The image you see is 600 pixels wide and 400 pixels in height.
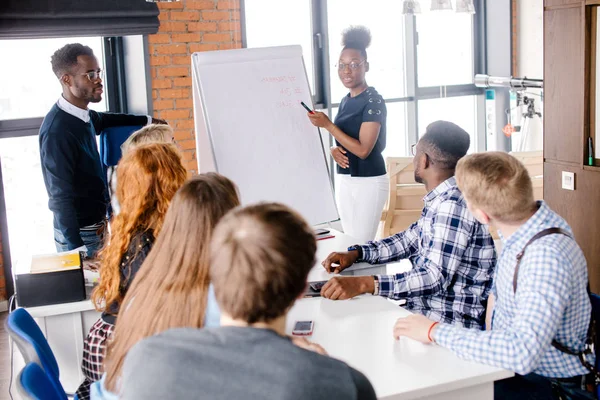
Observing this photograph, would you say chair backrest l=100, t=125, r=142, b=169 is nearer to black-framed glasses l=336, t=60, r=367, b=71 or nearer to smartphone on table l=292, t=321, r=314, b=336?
black-framed glasses l=336, t=60, r=367, b=71

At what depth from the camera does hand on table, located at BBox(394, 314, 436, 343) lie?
198 cm

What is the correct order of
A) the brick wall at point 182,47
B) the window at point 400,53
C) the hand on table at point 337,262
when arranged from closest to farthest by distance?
the hand on table at point 337,262 → the brick wall at point 182,47 → the window at point 400,53

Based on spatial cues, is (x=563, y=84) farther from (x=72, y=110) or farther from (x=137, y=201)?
(x=137, y=201)

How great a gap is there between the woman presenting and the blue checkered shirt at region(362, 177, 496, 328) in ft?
4.30

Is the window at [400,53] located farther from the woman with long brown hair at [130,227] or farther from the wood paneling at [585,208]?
the woman with long brown hair at [130,227]

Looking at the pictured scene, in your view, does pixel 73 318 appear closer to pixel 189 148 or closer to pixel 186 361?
pixel 186 361

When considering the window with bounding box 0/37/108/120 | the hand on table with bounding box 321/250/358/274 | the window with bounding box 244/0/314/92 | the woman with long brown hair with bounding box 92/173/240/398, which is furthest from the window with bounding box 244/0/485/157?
the woman with long brown hair with bounding box 92/173/240/398

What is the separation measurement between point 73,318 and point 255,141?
126cm

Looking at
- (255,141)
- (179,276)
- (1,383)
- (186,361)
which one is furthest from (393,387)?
(1,383)

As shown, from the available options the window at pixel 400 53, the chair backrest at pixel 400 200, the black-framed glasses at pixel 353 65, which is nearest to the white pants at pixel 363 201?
the black-framed glasses at pixel 353 65

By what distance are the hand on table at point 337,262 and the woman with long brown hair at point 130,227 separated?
82 centimetres

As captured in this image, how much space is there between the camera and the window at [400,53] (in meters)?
5.68

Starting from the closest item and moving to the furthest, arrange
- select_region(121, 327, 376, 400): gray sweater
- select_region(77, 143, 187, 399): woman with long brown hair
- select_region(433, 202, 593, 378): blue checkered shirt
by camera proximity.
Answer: select_region(121, 327, 376, 400): gray sweater < select_region(433, 202, 593, 378): blue checkered shirt < select_region(77, 143, 187, 399): woman with long brown hair

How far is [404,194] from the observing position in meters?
4.93
